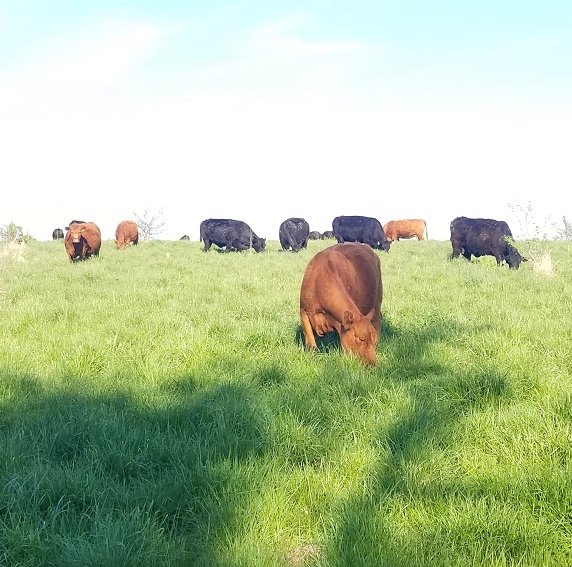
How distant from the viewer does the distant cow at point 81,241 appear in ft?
55.0

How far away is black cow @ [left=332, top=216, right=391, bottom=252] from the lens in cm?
2641

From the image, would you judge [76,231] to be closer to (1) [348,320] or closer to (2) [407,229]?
(1) [348,320]

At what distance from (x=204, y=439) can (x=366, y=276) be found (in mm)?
3537

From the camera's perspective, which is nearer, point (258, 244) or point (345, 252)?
point (345, 252)

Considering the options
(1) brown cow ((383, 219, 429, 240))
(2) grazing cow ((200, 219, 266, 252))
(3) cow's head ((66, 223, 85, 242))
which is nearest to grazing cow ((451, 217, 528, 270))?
(2) grazing cow ((200, 219, 266, 252))

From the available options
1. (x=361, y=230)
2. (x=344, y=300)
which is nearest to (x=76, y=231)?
(x=344, y=300)

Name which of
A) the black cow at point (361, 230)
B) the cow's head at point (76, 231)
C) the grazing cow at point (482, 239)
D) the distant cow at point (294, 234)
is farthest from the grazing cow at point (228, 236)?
the grazing cow at point (482, 239)

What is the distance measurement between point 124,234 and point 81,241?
22.8 feet

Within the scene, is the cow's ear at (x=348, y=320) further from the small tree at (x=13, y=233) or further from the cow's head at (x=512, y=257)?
the small tree at (x=13, y=233)

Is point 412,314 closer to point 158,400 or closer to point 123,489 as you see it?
point 158,400

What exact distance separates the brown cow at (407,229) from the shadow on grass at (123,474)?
121 ft

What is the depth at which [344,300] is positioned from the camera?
5.85 metres

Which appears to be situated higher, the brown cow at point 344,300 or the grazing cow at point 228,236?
the grazing cow at point 228,236

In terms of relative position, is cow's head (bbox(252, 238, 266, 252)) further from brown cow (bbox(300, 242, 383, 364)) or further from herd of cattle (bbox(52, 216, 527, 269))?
brown cow (bbox(300, 242, 383, 364))
